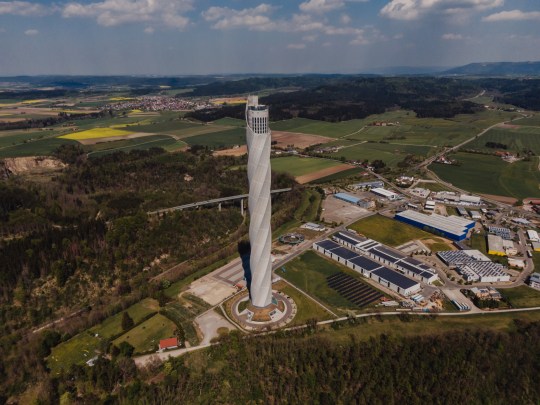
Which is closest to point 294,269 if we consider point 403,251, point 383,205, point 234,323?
point 234,323

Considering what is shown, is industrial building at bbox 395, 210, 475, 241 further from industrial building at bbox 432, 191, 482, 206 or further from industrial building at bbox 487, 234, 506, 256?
industrial building at bbox 432, 191, 482, 206

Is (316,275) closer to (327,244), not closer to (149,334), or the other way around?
(327,244)

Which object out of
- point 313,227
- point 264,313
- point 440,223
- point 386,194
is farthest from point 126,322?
point 386,194

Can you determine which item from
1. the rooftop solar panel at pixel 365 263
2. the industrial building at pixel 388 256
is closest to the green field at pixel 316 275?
the rooftop solar panel at pixel 365 263

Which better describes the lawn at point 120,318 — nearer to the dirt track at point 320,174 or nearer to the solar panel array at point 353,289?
the solar panel array at point 353,289

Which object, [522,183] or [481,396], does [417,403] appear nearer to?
[481,396]

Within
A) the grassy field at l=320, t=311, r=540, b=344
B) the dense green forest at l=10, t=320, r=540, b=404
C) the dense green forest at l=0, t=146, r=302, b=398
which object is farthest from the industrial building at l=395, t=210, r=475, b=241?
the dense green forest at l=10, t=320, r=540, b=404
